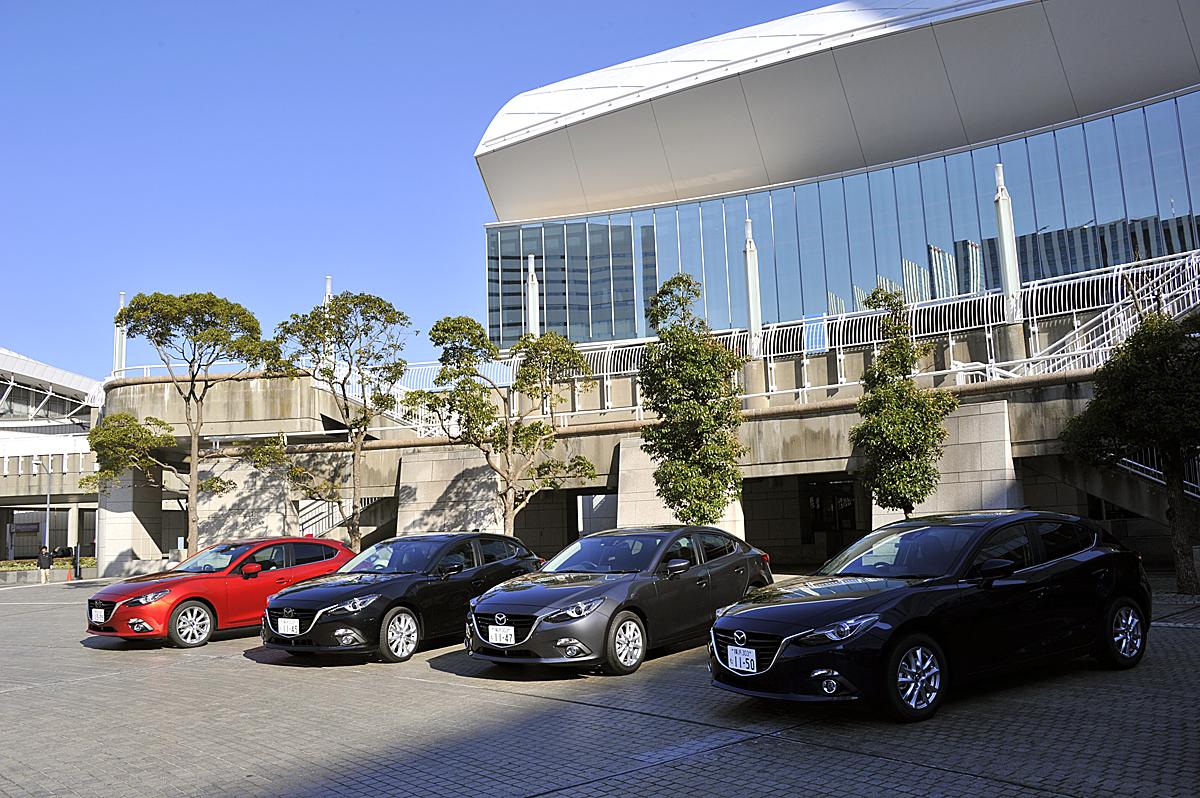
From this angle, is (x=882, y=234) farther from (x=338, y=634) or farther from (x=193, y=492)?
(x=338, y=634)

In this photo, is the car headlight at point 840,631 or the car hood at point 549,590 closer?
the car headlight at point 840,631

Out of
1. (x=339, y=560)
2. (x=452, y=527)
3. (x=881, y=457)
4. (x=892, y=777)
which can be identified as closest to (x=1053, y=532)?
(x=892, y=777)

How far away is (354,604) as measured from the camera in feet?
36.5

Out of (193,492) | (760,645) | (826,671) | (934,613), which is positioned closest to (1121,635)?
(934,613)

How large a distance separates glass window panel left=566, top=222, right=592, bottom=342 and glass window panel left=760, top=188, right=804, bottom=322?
864 centimetres

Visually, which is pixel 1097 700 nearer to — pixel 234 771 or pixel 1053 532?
pixel 1053 532

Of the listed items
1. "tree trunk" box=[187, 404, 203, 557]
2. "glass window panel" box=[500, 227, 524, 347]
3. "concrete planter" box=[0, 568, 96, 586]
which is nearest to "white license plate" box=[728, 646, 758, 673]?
"tree trunk" box=[187, 404, 203, 557]

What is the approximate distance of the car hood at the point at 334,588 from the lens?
1124 centimetres

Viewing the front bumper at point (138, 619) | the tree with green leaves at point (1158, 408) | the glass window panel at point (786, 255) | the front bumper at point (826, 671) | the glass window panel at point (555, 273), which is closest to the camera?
the front bumper at point (826, 671)

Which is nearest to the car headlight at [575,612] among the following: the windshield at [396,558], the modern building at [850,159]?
the windshield at [396,558]

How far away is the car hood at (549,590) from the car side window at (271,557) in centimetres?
559

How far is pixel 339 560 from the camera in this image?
1516 centimetres

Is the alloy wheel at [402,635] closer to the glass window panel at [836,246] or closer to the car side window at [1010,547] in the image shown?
the car side window at [1010,547]

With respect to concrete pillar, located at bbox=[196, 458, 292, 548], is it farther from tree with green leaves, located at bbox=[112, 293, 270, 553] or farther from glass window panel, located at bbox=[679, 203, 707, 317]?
glass window panel, located at bbox=[679, 203, 707, 317]
